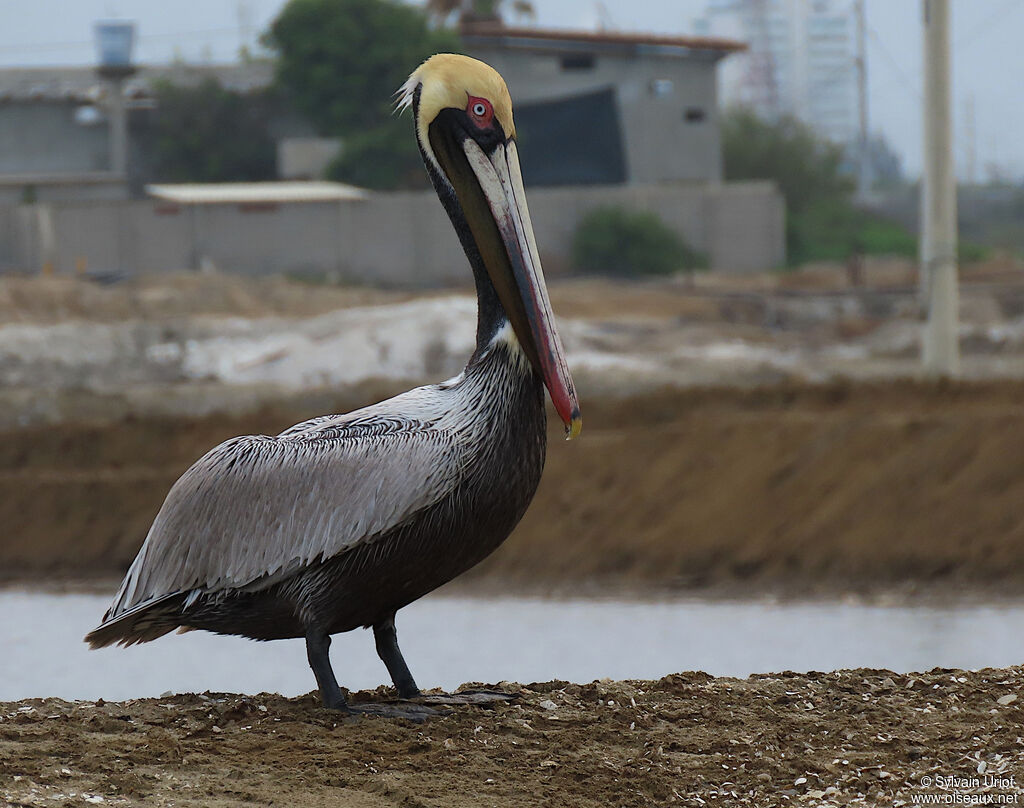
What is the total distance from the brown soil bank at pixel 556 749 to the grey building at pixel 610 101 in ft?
130

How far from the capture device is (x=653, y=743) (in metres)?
4.95

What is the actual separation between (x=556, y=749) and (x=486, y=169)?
78.8 inches

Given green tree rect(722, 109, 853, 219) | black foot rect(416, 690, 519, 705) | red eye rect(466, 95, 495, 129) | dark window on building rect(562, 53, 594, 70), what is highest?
dark window on building rect(562, 53, 594, 70)

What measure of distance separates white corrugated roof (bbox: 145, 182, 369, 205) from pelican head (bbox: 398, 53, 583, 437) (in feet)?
108

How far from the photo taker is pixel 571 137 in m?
44.8

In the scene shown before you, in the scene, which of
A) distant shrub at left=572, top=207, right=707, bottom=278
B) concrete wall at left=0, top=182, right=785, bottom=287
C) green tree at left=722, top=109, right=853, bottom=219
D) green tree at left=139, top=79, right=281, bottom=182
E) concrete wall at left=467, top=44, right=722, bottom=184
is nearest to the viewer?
concrete wall at left=0, top=182, right=785, bottom=287

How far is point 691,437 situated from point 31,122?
1299 inches

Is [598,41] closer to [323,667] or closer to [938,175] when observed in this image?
[938,175]

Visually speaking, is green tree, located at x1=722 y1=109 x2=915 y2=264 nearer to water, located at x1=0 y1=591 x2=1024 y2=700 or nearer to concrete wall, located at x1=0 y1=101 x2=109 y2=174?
concrete wall, located at x1=0 y1=101 x2=109 y2=174

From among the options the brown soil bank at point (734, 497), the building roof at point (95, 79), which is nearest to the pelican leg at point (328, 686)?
the brown soil bank at point (734, 497)

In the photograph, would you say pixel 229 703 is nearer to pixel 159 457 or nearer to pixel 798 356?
pixel 159 457

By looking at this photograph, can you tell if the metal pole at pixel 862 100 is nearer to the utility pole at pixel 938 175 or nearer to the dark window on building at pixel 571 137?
the dark window on building at pixel 571 137

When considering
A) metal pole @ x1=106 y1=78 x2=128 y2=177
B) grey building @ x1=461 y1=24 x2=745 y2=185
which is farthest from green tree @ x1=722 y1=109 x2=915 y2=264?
metal pole @ x1=106 y1=78 x2=128 y2=177

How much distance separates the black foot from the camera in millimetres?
5418
